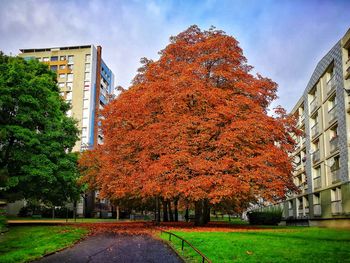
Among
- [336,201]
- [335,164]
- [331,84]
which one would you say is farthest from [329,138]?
[336,201]

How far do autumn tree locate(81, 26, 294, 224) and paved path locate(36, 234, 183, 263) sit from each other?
6662mm

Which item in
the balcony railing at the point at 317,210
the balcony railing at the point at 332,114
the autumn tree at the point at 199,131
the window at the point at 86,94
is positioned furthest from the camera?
the window at the point at 86,94

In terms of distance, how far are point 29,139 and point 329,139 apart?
1031 inches

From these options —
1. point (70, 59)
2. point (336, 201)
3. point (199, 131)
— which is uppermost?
point (70, 59)

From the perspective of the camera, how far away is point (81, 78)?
87688 mm

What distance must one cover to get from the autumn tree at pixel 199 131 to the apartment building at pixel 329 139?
4599 millimetres

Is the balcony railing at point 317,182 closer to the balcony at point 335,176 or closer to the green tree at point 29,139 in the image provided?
the balcony at point 335,176

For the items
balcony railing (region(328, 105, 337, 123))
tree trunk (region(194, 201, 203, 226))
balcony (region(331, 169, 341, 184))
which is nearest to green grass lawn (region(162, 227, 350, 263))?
tree trunk (region(194, 201, 203, 226))

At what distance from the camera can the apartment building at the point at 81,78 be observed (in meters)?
85.7

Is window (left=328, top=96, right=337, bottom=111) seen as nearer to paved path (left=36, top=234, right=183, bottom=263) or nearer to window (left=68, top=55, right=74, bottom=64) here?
paved path (left=36, top=234, right=183, bottom=263)

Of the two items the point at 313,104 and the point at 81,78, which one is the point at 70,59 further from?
the point at 313,104

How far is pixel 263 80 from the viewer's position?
29.2 metres

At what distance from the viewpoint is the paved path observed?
12828 millimetres

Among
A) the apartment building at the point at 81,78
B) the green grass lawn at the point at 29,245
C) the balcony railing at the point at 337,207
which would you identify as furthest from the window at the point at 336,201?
the apartment building at the point at 81,78
